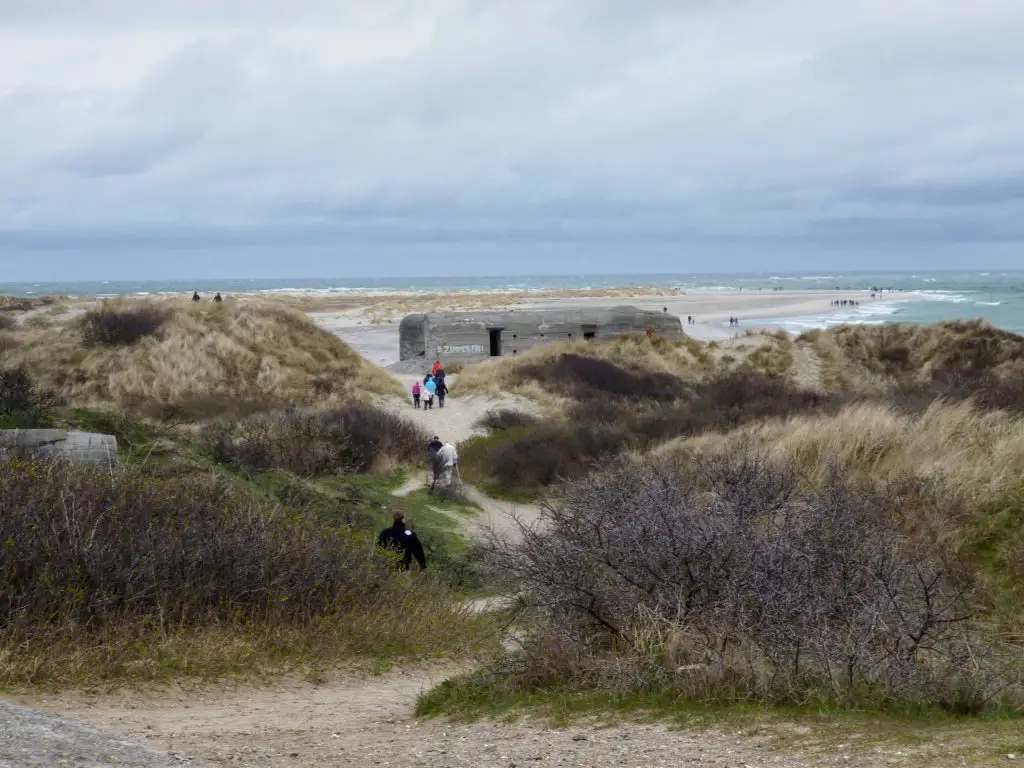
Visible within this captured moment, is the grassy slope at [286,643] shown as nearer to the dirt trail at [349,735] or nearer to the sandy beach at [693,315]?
the dirt trail at [349,735]

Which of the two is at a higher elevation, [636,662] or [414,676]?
[636,662]

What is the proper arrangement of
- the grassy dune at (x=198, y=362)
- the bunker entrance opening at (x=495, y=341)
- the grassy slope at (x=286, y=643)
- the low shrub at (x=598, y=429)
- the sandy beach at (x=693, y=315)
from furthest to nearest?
the sandy beach at (x=693, y=315), the bunker entrance opening at (x=495, y=341), the grassy dune at (x=198, y=362), the low shrub at (x=598, y=429), the grassy slope at (x=286, y=643)

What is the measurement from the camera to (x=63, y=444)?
495 inches

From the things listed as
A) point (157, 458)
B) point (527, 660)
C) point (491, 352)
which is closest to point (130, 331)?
point (491, 352)

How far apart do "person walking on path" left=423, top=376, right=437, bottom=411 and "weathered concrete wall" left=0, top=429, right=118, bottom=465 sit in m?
16.1

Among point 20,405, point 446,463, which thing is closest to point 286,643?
point 20,405

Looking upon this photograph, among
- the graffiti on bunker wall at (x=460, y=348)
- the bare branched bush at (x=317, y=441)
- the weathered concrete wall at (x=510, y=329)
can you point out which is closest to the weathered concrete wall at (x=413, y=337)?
the weathered concrete wall at (x=510, y=329)

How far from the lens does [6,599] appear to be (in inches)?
279

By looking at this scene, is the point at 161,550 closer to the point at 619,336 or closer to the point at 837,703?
the point at 837,703

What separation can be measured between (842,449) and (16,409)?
11409 mm

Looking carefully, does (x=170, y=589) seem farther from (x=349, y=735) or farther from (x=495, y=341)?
(x=495, y=341)

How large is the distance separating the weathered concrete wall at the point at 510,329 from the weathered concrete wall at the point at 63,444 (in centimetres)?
2420

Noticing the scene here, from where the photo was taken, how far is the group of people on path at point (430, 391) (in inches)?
1156

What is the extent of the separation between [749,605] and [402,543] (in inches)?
216
